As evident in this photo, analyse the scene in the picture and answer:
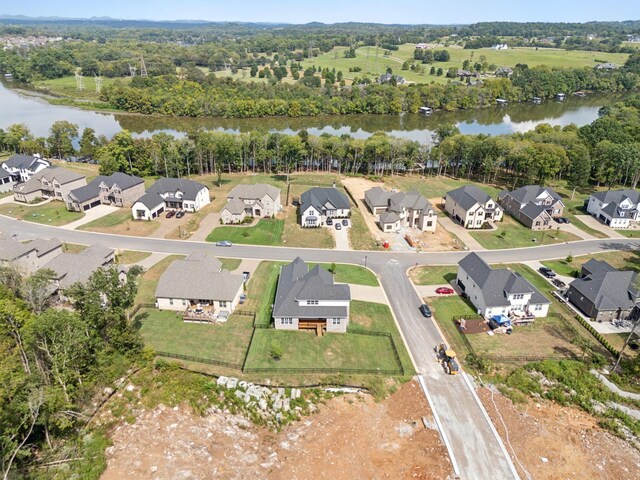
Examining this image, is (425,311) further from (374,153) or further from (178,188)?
(374,153)

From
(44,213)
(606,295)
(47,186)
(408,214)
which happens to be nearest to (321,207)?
(408,214)

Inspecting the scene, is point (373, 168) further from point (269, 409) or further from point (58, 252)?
point (269, 409)

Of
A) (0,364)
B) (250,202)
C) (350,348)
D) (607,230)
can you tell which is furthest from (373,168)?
(0,364)

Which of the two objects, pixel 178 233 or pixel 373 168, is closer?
pixel 178 233

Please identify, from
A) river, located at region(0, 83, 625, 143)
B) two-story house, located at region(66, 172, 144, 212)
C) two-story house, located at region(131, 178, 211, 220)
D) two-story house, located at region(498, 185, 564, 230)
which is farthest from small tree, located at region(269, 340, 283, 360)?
river, located at region(0, 83, 625, 143)

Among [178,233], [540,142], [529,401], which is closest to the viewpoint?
[529,401]
